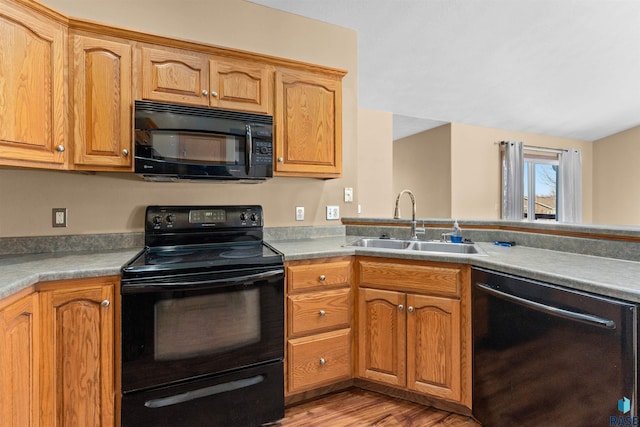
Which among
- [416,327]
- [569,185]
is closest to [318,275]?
[416,327]

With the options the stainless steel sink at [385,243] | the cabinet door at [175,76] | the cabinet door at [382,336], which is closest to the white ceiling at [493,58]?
the cabinet door at [175,76]

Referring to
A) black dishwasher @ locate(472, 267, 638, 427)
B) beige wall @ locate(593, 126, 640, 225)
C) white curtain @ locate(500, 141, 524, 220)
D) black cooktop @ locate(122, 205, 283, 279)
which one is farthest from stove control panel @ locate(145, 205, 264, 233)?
beige wall @ locate(593, 126, 640, 225)

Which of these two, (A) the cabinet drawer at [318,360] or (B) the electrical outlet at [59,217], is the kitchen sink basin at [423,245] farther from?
(B) the electrical outlet at [59,217]

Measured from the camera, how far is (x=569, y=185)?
21.1 feet

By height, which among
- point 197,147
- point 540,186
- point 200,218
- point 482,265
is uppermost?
point 540,186

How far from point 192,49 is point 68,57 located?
611 millimetres

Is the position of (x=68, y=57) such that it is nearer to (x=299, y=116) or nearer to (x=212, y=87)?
(x=212, y=87)

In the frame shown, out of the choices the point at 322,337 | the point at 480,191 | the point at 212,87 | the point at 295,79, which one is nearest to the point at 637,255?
the point at 322,337

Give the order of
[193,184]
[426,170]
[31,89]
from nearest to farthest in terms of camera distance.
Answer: [31,89] → [193,184] → [426,170]

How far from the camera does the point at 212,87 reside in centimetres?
193

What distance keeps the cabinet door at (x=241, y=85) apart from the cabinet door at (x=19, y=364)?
53.0 inches

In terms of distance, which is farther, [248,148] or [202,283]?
[248,148]

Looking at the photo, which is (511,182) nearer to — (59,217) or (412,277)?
(412,277)

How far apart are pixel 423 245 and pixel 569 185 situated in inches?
237
